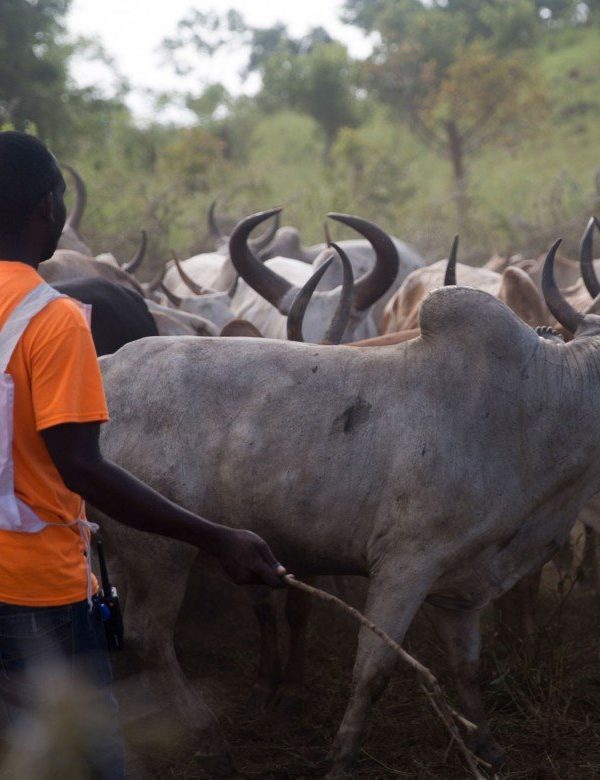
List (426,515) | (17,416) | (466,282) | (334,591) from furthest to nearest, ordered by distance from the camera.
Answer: (466,282), (334,591), (426,515), (17,416)

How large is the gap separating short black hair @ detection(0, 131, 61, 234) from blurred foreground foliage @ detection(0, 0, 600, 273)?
387 inches

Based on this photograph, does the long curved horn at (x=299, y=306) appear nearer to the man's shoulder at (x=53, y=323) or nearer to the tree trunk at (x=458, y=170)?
the man's shoulder at (x=53, y=323)

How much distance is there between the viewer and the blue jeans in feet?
6.87

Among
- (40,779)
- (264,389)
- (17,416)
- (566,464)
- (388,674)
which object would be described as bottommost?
(388,674)

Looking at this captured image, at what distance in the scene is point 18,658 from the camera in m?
2.09

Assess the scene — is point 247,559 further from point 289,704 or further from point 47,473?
point 289,704

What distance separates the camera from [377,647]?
3098 mm

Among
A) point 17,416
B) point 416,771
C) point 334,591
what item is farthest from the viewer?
point 334,591

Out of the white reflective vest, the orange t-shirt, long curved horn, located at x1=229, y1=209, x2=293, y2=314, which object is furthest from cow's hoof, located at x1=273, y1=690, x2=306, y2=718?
long curved horn, located at x1=229, y1=209, x2=293, y2=314

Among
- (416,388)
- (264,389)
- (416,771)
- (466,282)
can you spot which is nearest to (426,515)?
(416,388)

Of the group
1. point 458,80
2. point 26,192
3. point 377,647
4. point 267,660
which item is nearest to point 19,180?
point 26,192

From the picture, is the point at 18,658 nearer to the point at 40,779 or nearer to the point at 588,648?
the point at 40,779

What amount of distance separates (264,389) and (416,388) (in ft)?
1.42

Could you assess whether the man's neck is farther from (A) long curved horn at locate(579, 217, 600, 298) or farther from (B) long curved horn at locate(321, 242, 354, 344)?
(A) long curved horn at locate(579, 217, 600, 298)
